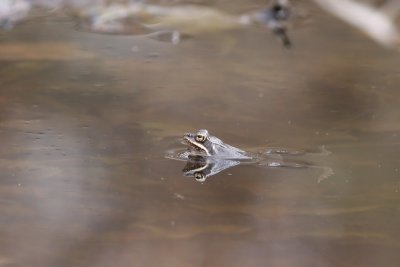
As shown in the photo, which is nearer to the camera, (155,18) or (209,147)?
(209,147)

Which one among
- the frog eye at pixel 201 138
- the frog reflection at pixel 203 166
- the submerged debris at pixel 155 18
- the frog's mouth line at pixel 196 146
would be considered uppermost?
the frog eye at pixel 201 138

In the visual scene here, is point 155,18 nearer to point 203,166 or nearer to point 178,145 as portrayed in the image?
point 178,145

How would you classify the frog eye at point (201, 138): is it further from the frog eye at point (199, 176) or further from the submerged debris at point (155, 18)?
the submerged debris at point (155, 18)

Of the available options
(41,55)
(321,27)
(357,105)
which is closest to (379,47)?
(321,27)

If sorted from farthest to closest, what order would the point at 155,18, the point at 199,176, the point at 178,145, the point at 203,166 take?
the point at 155,18 → the point at 178,145 → the point at 203,166 → the point at 199,176

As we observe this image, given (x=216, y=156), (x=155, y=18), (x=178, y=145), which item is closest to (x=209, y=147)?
(x=216, y=156)

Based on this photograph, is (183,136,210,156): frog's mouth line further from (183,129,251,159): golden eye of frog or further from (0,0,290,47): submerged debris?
(0,0,290,47): submerged debris

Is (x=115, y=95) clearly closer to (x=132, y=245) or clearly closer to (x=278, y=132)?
(x=278, y=132)

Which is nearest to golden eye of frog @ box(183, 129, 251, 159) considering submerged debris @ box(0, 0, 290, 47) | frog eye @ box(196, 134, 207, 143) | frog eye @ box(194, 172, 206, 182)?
frog eye @ box(196, 134, 207, 143)

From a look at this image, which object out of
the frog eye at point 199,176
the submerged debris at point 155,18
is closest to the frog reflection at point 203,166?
the frog eye at point 199,176
